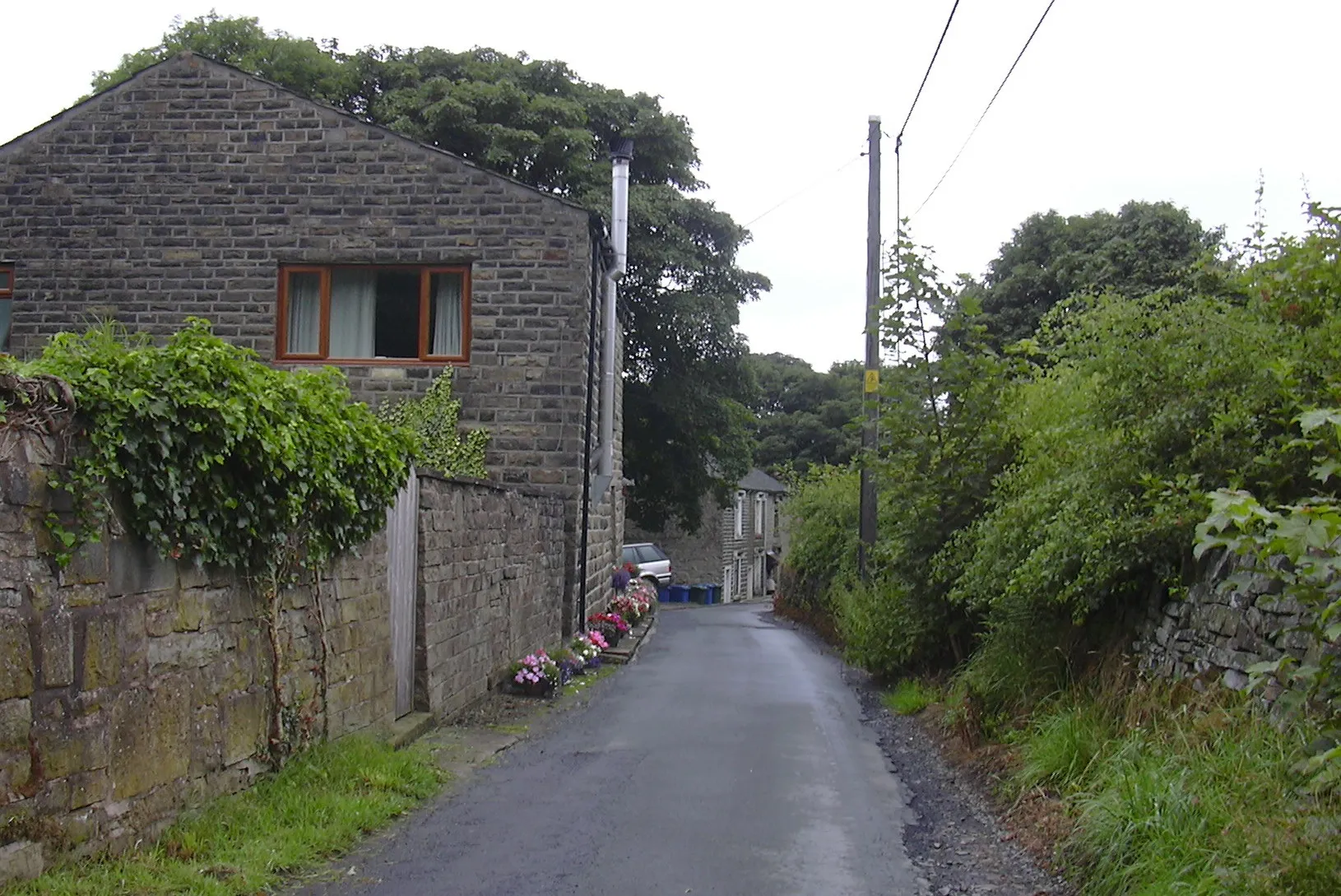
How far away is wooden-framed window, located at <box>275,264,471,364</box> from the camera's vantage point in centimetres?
1625

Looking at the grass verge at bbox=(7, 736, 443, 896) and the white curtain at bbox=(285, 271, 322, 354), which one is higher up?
the white curtain at bbox=(285, 271, 322, 354)

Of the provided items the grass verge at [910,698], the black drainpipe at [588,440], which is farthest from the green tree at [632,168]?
the grass verge at [910,698]

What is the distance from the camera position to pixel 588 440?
56.5 ft

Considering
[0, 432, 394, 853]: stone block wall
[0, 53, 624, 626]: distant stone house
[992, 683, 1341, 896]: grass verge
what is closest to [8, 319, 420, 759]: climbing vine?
[0, 432, 394, 853]: stone block wall

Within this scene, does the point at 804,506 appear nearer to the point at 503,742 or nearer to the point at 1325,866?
the point at 503,742

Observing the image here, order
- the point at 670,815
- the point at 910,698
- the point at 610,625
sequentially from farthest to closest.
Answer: the point at 610,625 < the point at 910,698 < the point at 670,815

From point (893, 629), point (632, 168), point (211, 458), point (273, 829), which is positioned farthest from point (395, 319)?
point (632, 168)

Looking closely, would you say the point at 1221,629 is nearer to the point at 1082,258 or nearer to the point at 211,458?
the point at 211,458

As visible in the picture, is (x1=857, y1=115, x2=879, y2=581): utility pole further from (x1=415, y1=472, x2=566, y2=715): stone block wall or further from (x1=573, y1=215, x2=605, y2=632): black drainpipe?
(x1=415, y1=472, x2=566, y2=715): stone block wall

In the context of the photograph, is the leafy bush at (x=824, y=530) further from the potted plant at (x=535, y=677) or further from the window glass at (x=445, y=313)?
the potted plant at (x=535, y=677)

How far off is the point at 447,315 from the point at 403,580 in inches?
301

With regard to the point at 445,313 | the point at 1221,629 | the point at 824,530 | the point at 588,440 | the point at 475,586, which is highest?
the point at 445,313

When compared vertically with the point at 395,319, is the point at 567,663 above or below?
below

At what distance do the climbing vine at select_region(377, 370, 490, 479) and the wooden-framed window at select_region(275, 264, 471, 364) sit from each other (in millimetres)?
516
